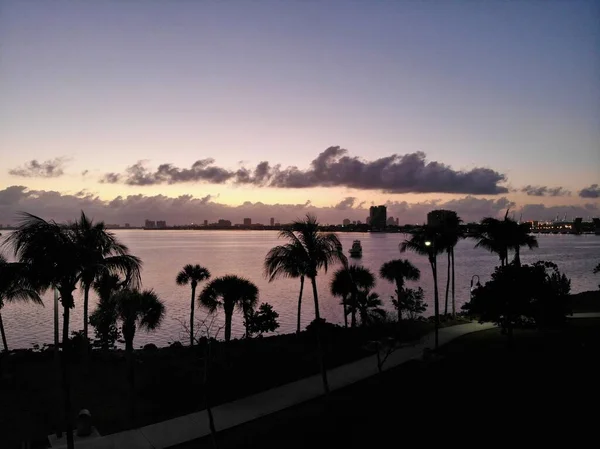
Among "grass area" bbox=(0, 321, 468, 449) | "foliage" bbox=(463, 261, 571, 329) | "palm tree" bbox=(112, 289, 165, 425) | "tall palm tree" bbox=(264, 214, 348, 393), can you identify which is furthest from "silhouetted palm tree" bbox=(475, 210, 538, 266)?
"palm tree" bbox=(112, 289, 165, 425)

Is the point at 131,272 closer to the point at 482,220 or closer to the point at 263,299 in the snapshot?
the point at 482,220

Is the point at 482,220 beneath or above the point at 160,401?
above

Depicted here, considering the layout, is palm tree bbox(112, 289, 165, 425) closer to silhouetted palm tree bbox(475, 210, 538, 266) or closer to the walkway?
the walkway

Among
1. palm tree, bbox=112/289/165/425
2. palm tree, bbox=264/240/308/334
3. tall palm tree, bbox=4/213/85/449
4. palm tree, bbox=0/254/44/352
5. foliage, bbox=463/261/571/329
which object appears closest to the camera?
tall palm tree, bbox=4/213/85/449

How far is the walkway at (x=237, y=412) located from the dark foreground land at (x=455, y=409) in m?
0.59

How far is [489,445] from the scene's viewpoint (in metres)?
12.5

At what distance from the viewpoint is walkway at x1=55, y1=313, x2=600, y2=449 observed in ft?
43.9

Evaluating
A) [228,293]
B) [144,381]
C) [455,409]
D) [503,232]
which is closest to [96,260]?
[144,381]

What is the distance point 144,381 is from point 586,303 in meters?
39.7

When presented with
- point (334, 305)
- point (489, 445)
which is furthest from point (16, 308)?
point (489, 445)

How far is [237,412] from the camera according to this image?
15.4 meters

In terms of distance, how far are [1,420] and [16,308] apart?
173 ft

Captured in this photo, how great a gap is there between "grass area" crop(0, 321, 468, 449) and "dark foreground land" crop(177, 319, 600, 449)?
127 inches

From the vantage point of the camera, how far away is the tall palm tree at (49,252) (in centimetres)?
1087
